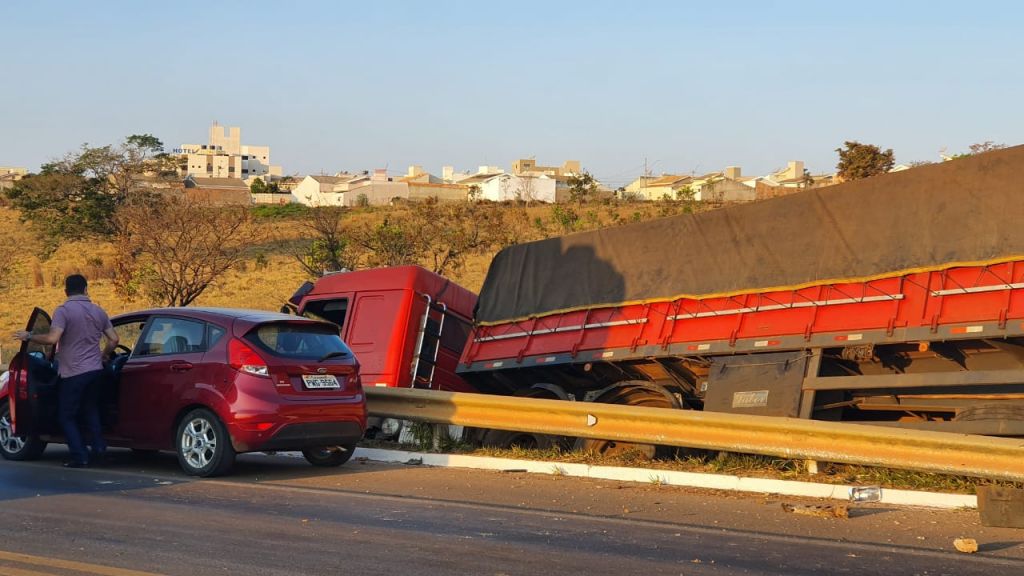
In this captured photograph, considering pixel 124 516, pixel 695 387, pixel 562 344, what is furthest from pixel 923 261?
pixel 124 516

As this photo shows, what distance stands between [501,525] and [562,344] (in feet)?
17.5

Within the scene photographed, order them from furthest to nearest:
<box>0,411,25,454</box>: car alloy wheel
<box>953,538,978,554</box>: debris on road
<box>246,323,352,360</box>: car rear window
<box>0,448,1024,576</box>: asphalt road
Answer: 1. <box>0,411,25,454</box>: car alloy wheel
2. <box>246,323,352,360</box>: car rear window
3. <box>953,538,978,554</box>: debris on road
4. <box>0,448,1024,576</box>: asphalt road

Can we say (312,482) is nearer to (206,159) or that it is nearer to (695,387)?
(695,387)

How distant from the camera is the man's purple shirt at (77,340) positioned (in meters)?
11.2

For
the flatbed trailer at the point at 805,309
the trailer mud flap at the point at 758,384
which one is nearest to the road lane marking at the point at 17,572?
the flatbed trailer at the point at 805,309

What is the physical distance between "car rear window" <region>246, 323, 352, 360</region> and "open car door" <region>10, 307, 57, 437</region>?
2198 millimetres

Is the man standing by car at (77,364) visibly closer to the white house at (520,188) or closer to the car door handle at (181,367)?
the car door handle at (181,367)

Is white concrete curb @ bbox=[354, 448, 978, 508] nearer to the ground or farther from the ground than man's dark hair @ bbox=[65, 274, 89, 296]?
nearer to the ground

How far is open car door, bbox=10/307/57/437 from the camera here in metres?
11.4

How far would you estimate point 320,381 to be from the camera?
433 inches

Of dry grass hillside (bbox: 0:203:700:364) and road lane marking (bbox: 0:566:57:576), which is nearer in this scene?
road lane marking (bbox: 0:566:57:576)

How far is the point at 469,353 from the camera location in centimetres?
1452

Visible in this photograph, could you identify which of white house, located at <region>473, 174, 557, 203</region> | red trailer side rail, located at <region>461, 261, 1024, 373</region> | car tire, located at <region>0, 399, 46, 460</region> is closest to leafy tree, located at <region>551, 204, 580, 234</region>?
white house, located at <region>473, 174, 557, 203</region>

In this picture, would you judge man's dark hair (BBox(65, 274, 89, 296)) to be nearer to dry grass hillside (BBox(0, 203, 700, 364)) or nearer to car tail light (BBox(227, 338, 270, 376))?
car tail light (BBox(227, 338, 270, 376))
